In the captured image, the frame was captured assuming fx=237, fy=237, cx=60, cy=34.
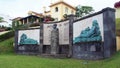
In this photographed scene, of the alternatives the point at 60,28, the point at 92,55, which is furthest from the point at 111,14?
the point at 60,28

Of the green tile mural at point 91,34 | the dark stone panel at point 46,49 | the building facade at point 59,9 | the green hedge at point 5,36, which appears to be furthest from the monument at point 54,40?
the building facade at point 59,9

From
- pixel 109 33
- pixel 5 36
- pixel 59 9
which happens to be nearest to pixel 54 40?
pixel 109 33

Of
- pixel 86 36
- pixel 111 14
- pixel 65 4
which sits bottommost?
pixel 86 36

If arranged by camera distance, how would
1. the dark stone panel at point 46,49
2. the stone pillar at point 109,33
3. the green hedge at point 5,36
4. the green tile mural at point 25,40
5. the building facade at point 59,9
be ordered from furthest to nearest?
1. the building facade at point 59,9
2. the green hedge at point 5,36
3. the green tile mural at point 25,40
4. the dark stone panel at point 46,49
5. the stone pillar at point 109,33

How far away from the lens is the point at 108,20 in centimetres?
1814

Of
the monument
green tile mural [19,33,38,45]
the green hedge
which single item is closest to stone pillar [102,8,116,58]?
the monument

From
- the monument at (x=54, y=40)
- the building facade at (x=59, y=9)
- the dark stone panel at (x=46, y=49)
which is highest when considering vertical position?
the building facade at (x=59, y=9)

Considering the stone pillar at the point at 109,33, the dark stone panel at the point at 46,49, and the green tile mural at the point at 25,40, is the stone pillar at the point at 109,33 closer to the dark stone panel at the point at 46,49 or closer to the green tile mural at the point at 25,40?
the dark stone panel at the point at 46,49

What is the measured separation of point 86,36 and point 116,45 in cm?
337

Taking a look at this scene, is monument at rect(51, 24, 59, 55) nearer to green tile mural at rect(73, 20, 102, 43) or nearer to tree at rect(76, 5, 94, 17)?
green tile mural at rect(73, 20, 102, 43)

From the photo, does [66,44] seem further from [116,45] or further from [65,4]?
[65,4]

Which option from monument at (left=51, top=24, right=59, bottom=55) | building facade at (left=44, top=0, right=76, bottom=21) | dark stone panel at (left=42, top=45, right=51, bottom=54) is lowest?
dark stone panel at (left=42, top=45, right=51, bottom=54)

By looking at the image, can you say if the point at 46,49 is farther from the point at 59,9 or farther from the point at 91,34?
the point at 59,9

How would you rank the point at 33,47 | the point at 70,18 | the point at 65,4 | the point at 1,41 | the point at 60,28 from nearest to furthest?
the point at 70,18
the point at 60,28
the point at 33,47
the point at 1,41
the point at 65,4
